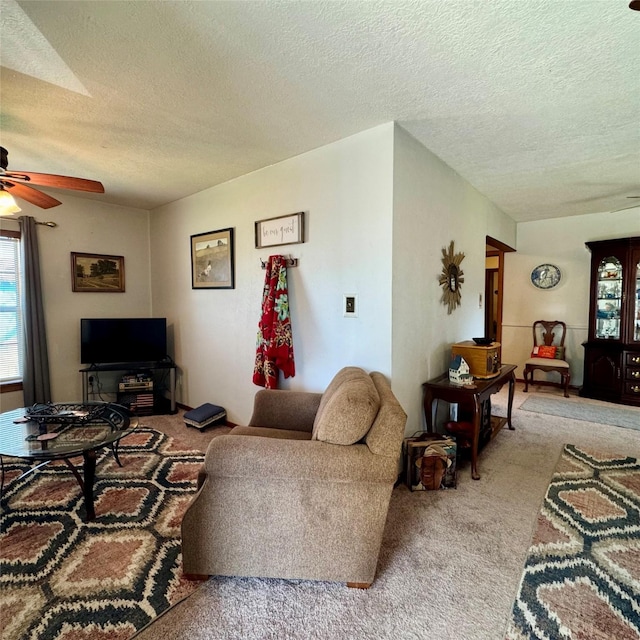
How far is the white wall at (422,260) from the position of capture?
8.05 feet

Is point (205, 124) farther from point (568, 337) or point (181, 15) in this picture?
point (568, 337)

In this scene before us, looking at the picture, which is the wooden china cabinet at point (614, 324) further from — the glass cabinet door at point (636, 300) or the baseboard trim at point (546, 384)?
the baseboard trim at point (546, 384)

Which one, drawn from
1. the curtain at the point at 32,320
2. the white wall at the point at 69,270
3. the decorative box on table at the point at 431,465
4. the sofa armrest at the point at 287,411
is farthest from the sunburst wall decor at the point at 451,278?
the curtain at the point at 32,320

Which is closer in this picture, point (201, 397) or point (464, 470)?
point (464, 470)

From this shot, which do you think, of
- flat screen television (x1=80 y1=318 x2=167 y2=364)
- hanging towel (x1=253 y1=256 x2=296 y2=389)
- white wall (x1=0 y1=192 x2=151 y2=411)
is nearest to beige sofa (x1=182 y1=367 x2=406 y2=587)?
hanging towel (x1=253 y1=256 x2=296 y2=389)

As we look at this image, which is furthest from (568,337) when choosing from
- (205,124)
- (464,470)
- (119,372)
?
(119,372)

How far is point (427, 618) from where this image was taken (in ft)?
4.74

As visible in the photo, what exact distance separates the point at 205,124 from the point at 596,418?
476 cm

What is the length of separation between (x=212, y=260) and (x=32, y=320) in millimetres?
1940

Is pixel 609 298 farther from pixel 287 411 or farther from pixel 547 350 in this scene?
pixel 287 411

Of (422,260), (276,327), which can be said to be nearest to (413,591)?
(276,327)

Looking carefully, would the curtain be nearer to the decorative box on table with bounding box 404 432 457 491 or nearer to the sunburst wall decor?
the decorative box on table with bounding box 404 432 457 491

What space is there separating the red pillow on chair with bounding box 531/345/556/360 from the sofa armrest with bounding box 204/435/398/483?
15.2 ft

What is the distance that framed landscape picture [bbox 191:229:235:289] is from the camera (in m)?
3.50
